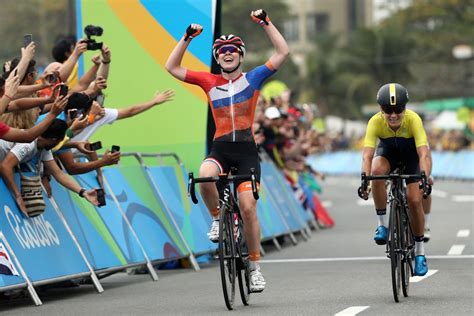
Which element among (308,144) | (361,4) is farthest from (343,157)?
(361,4)

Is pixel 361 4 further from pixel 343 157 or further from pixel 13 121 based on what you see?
pixel 13 121

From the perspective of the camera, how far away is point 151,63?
17.0m

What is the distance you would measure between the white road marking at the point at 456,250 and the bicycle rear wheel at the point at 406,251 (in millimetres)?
4308

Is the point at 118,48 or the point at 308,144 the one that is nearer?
the point at 118,48

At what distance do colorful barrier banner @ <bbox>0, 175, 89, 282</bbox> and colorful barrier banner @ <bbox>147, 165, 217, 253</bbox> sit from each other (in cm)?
268

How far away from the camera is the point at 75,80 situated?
16094 millimetres

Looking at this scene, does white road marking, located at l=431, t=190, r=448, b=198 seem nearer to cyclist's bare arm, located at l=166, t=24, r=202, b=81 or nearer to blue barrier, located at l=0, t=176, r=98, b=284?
blue barrier, located at l=0, t=176, r=98, b=284

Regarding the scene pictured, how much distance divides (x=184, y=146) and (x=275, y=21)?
71584 mm

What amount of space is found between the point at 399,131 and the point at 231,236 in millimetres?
1973

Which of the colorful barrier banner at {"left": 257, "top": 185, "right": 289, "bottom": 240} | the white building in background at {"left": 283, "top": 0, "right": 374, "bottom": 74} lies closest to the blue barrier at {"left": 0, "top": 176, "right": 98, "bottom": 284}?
the colorful barrier banner at {"left": 257, "top": 185, "right": 289, "bottom": 240}

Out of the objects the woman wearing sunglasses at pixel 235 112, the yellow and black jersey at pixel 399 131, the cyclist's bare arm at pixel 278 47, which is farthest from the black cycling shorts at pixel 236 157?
the yellow and black jersey at pixel 399 131

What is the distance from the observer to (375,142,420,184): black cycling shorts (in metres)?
12.6

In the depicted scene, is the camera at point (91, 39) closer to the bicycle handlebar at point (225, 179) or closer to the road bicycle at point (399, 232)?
the bicycle handlebar at point (225, 179)

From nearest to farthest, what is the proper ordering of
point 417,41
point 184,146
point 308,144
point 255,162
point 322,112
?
point 255,162, point 184,146, point 308,144, point 417,41, point 322,112
